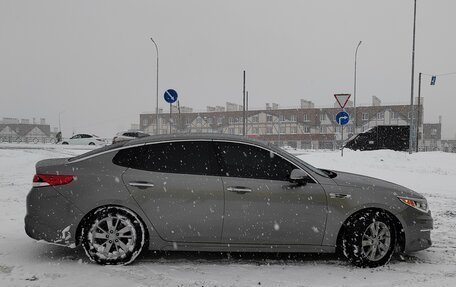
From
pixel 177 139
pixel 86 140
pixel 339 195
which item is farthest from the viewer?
pixel 86 140

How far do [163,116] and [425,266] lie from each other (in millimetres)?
91443

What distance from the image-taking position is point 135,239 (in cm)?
481

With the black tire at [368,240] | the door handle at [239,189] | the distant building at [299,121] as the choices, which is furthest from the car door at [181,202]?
the distant building at [299,121]

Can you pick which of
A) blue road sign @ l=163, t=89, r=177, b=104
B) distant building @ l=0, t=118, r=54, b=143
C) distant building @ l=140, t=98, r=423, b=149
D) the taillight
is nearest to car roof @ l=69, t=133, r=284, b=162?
the taillight

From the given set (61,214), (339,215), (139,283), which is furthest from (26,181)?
(339,215)

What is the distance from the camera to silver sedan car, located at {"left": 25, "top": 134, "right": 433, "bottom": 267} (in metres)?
4.82

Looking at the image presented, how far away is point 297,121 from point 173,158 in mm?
81908

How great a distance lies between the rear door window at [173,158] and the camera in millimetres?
5008

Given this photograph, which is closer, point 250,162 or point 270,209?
point 270,209

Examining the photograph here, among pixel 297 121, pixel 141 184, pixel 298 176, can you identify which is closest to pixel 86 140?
pixel 141 184

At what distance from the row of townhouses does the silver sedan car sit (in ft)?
232

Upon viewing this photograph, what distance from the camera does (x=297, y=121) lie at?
281 ft

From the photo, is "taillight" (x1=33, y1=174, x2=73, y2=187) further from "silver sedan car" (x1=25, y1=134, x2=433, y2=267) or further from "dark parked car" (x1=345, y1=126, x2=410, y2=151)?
"dark parked car" (x1=345, y1=126, x2=410, y2=151)

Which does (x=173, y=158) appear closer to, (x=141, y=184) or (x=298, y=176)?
(x=141, y=184)
